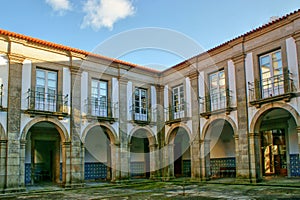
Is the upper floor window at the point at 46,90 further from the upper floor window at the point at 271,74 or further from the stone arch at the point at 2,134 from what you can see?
the upper floor window at the point at 271,74

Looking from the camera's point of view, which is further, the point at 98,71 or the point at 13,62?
the point at 98,71

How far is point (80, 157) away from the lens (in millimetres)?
12383

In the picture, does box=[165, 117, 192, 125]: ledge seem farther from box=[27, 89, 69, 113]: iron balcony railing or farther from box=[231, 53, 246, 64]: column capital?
box=[27, 89, 69, 113]: iron balcony railing

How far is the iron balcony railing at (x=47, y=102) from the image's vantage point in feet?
37.5

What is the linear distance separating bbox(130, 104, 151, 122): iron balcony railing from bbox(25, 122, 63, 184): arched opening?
11.4ft

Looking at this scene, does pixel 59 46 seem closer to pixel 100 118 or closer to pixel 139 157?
pixel 100 118

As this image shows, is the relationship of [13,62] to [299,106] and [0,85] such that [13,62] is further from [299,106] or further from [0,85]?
[299,106]

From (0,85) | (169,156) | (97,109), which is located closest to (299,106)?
(169,156)

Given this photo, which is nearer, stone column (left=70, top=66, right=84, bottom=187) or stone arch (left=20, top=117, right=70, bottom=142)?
stone arch (left=20, top=117, right=70, bottom=142)

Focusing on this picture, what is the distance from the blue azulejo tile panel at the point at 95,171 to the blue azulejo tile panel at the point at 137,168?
63.0 inches

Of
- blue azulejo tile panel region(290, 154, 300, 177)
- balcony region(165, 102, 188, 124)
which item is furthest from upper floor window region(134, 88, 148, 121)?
blue azulejo tile panel region(290, 154, 300, 177)

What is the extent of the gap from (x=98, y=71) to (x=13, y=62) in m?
3.58

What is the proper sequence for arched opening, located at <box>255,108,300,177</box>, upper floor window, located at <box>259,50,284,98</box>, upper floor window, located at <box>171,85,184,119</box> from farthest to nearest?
upper floor window, located at <box>171,85,184,119</box> → arched opening, located at <box>255,108,300,177</box> → upper floor window, located at <box>259,50,284,98</box>

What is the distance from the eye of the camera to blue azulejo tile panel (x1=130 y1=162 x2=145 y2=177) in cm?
1659
